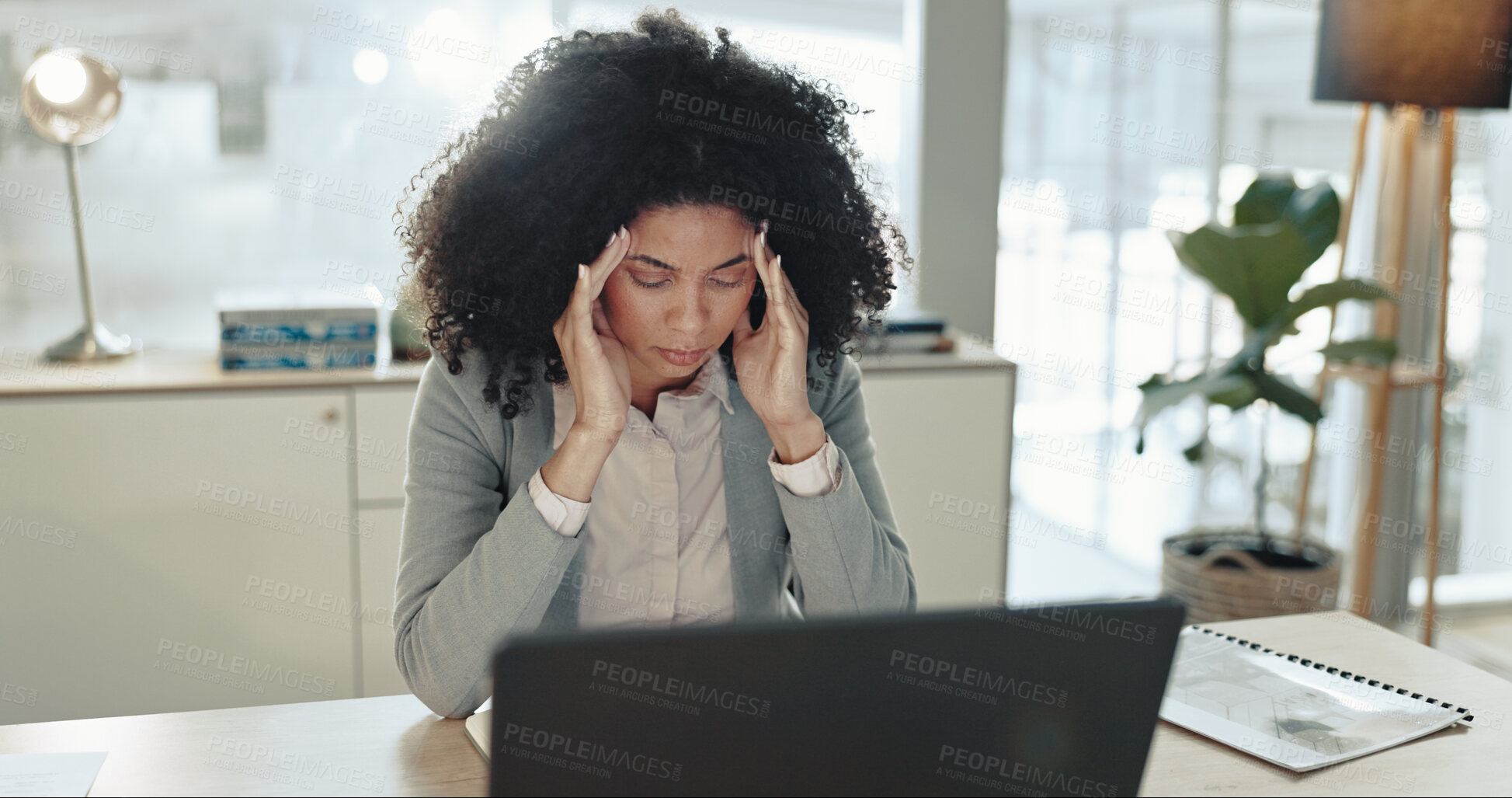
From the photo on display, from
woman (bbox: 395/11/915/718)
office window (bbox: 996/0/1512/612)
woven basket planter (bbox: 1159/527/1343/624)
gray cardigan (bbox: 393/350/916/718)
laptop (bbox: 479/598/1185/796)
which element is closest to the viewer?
laptop (bbox: 479/598/1185/796)

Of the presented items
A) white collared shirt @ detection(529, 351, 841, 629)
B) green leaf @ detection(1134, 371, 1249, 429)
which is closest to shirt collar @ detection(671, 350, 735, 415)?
white collared shirt @ detection(529, 351, 841, 629)

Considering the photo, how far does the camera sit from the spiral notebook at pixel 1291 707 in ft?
3.77

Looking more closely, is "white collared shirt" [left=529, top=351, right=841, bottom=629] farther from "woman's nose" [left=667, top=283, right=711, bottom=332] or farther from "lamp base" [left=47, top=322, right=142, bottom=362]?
"lamp base" [left=47, top=322, right=142, bottom=362]

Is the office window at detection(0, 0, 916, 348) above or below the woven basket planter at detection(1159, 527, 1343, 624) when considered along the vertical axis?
above

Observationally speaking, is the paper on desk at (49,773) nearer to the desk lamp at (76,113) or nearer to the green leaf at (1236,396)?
the desk lamp at (76,113)

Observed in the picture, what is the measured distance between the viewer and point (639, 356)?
1511mm

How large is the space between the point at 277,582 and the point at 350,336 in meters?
0.52

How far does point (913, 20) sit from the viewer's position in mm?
3029

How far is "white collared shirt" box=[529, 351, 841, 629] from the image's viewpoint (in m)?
1.50

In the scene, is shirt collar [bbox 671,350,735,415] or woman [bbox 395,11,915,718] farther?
Result: shirt collar [bbox 671,350,735,415]

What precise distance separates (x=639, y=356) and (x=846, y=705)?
77 cm

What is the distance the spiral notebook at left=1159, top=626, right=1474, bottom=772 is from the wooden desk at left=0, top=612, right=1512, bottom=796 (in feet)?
0.05

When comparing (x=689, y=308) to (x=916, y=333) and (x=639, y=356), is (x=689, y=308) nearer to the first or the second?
(x=639, y=356)

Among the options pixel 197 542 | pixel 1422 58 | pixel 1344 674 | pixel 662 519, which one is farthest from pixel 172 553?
pixel 1422 58
